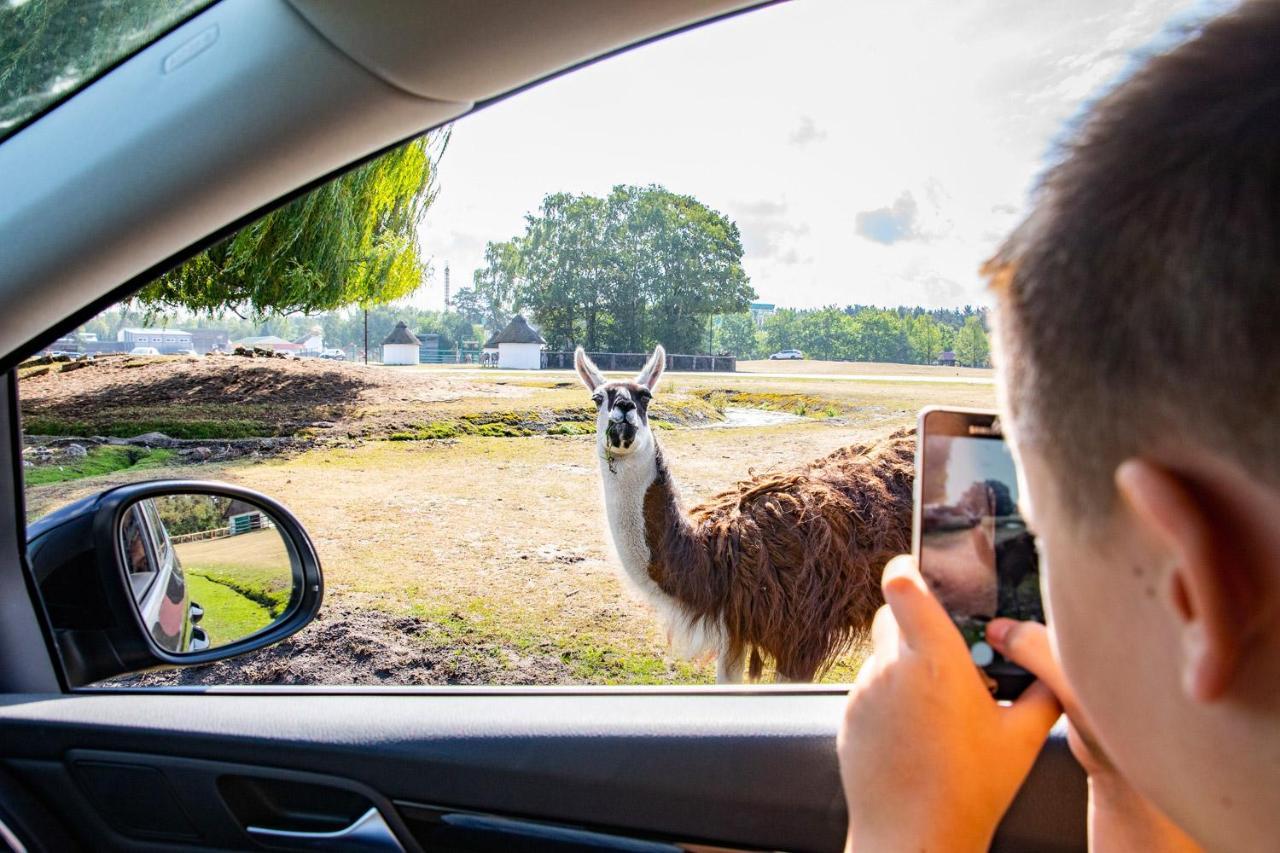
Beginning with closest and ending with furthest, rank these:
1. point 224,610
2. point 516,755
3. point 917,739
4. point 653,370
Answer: point 917,739 → point 516,755 → point 224,610 → point 653,370

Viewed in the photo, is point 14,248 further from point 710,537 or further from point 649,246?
point 710,537

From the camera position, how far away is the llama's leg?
2.93 m

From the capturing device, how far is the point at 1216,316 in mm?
460

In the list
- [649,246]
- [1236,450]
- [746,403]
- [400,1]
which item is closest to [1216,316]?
[1236,450]

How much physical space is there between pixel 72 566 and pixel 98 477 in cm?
87

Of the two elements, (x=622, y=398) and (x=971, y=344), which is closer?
(x=971, y=344)

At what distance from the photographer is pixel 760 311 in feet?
9.16

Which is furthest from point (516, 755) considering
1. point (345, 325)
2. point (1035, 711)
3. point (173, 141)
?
point (345, 325)

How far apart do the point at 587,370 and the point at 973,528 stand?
77.0 inches

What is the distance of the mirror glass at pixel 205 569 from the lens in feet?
5.87

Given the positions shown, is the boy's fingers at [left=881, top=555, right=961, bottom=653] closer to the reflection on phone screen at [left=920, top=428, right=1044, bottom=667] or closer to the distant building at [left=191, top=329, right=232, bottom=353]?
the reflection on phone screen at [left=920, top=428, right=1044, bottom=667]

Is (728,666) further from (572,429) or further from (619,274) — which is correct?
(619,274)

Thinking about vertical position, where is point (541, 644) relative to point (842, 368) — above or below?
below

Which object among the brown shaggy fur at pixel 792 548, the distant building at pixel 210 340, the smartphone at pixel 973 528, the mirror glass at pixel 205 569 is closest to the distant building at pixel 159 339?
the distant building at pixel 210 340
